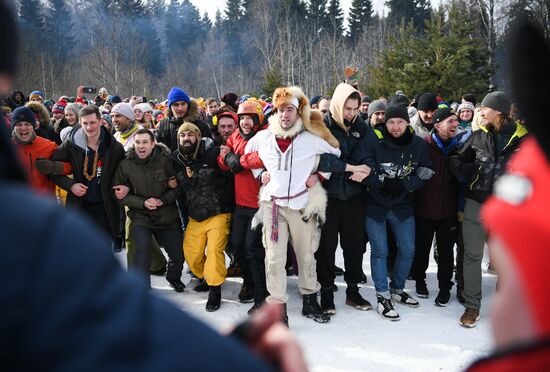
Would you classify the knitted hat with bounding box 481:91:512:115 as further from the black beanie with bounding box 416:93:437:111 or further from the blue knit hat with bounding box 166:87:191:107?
the blue knit hat with bounding box 166:87:191:107

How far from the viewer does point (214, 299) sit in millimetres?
4711

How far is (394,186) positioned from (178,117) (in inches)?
118

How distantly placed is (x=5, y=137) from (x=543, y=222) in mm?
816

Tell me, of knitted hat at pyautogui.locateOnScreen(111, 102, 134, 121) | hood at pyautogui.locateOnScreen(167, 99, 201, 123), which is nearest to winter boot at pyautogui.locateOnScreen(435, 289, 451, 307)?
hood at pyautogui.locateOnScreen(167, 99, 201, 123)

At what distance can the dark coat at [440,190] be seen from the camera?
472cm

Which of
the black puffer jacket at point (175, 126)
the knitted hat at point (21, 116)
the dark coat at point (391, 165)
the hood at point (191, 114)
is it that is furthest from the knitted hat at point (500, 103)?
the knitted hat at point (21, 116)

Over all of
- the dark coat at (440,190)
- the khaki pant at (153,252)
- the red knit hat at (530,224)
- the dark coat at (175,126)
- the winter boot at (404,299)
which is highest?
the dark coat at (175,126)

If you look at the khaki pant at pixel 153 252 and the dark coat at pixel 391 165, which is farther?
the khaki pant at pixel 153 252

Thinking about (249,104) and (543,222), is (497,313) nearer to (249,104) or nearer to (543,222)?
(543,222)

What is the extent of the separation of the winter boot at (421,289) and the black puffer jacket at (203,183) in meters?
2.40

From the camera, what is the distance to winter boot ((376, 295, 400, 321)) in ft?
14.7

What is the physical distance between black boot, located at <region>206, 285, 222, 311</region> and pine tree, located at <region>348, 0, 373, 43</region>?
45376 millimetres

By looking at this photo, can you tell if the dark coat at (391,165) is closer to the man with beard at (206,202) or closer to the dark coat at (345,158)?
the dark coat at (345,158)

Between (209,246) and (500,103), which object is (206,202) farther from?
(500,103)
